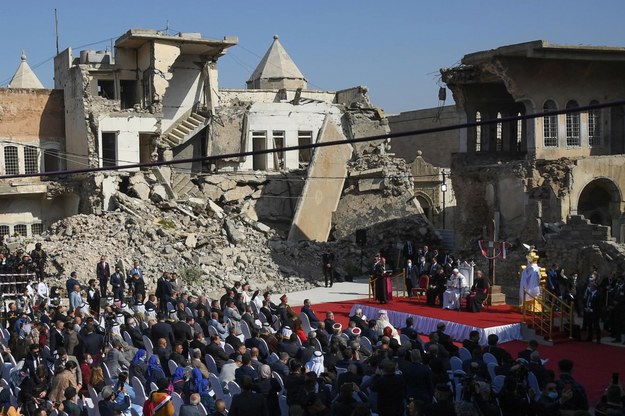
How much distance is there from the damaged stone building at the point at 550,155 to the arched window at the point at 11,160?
19.8 meters

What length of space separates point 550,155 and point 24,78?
116 ft

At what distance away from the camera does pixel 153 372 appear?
14.6 meters

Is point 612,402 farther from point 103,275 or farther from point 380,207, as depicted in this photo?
point 380,207

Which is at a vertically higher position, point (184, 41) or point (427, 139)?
point (184, 41)

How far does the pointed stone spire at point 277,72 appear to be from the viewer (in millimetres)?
51469

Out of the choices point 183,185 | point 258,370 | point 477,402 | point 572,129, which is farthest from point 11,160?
point 477,402

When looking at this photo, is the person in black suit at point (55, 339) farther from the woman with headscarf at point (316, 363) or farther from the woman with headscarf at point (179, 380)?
the woman with headscarf at point (316, 363)

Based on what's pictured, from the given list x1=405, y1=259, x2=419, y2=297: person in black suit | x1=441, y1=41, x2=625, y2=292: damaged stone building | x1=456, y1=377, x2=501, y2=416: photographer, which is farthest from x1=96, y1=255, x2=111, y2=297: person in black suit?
x1=456, y1=377, x2=501, y2=416: photographer

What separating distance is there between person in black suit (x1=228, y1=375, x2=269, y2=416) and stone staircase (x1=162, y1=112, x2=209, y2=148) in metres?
31.3

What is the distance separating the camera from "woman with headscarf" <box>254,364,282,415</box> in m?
12.7

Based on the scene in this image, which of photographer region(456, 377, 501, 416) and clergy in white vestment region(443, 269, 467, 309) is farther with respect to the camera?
clergy in white vestment region(443, 269, 467, 309)

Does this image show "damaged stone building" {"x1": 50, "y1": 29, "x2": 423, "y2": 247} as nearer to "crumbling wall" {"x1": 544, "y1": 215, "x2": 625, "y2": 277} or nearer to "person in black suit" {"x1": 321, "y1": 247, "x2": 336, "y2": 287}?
"person in black suit" {"x1": 321, "y1": 247, "x2": 336, "y2": 287}

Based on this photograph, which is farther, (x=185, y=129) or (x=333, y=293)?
(x=185, y=129)

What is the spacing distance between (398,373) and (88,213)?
87.9ft
